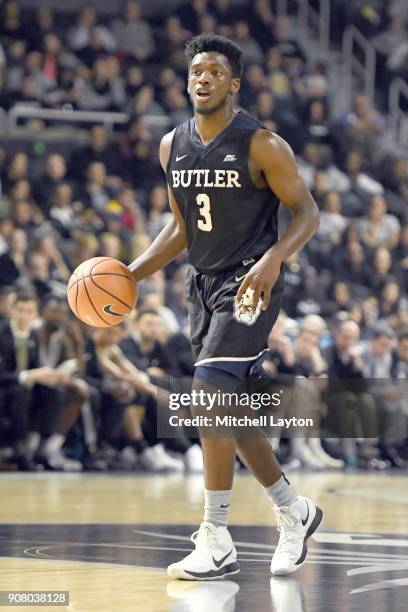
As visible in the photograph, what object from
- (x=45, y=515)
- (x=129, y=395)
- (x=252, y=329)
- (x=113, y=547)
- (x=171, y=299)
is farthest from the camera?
(x=171, y=299)

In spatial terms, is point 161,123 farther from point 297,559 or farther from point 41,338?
point 297,559

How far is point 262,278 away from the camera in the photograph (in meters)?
4.80

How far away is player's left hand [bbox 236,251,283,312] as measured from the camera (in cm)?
480

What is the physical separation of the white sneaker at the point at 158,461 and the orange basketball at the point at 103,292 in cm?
630

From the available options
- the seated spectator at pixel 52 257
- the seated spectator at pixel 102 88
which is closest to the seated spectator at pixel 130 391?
the seated spectator at pixel 52 257

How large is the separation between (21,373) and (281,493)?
621cm

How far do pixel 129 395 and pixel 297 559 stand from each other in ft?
22.0

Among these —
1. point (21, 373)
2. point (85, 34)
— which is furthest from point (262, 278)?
point (85, 34)

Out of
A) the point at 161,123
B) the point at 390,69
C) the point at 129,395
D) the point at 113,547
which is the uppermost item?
the point at 390,69

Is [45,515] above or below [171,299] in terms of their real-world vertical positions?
below

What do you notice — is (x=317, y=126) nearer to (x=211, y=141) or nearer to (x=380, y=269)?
(x=380, y=269)

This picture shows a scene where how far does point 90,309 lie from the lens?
521cm

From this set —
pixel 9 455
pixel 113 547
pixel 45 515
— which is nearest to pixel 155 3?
pixel 9 455

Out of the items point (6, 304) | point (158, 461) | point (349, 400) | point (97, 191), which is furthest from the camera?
point (97, 191)
